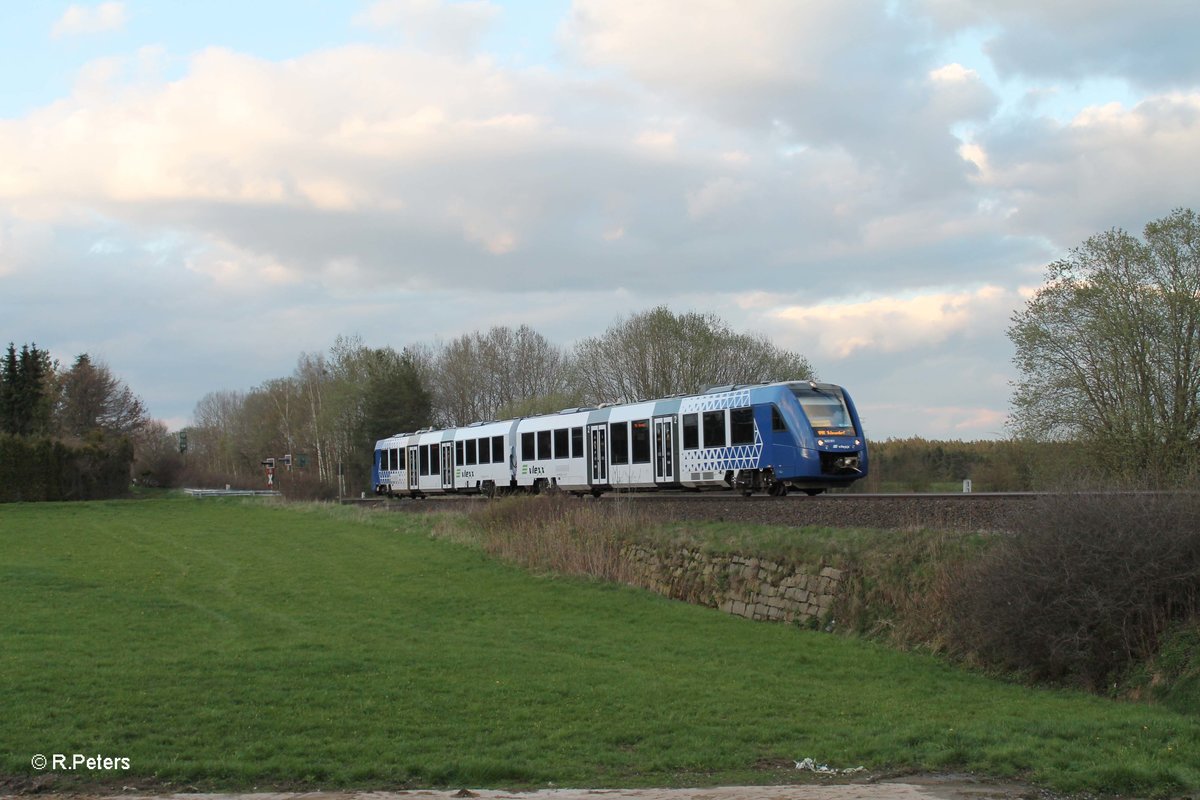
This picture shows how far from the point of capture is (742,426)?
28188mm

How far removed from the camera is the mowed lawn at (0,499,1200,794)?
384 inches

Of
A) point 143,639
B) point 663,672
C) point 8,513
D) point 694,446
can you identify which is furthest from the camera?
point 8,513

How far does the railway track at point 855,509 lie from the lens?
62.1 ft

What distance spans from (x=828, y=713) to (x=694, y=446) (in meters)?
18.0

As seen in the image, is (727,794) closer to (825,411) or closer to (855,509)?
(855,509)

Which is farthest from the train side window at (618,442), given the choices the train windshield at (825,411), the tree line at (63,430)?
the tree line at (63,430)

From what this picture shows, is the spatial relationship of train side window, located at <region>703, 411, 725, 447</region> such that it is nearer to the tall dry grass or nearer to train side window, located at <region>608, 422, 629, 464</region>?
the tall dry grass

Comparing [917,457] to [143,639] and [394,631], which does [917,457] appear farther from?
[143,639]

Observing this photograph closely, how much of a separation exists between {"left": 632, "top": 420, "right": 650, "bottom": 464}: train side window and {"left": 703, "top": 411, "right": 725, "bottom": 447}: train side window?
2770 mm

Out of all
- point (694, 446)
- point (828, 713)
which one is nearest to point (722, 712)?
point (828, 713)

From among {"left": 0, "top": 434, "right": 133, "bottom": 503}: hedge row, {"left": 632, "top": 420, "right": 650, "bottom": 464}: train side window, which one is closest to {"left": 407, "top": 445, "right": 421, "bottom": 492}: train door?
{"left": 632, "top": 420, "right": 650, "bottom": 464}: train side window

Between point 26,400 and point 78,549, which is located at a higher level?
point 26,400

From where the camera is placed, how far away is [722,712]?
40.1 feet

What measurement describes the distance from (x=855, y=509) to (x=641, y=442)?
36.6ft
